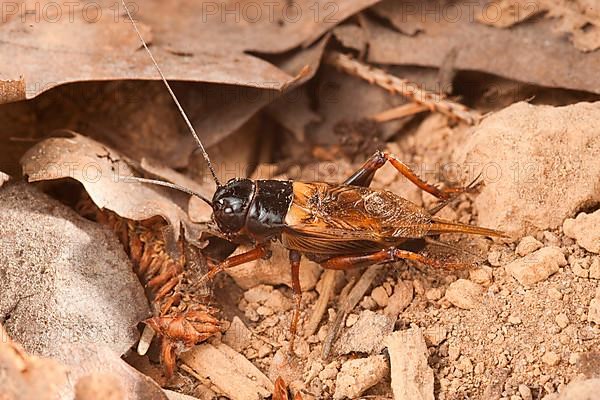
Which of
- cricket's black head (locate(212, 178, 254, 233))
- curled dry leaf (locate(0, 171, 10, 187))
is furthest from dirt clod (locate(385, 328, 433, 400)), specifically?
curled dry leaf (locate(0, 171, 10, 187))

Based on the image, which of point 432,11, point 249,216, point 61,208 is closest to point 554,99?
point 432,11

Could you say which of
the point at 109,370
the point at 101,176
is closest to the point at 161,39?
the point at 101,176

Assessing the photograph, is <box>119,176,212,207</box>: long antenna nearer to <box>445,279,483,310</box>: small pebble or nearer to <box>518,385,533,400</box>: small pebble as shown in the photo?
<box>445,279,483,310</box>: small pebble

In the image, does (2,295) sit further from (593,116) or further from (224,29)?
(593,116)

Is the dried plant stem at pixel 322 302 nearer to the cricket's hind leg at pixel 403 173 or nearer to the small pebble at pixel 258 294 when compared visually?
the small pebble at pixel 258 294

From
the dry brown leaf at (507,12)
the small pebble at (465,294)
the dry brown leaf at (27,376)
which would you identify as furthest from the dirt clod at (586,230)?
the dry brown leaf at (27,376)

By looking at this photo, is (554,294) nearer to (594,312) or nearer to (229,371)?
(594,312)

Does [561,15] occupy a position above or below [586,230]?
above
